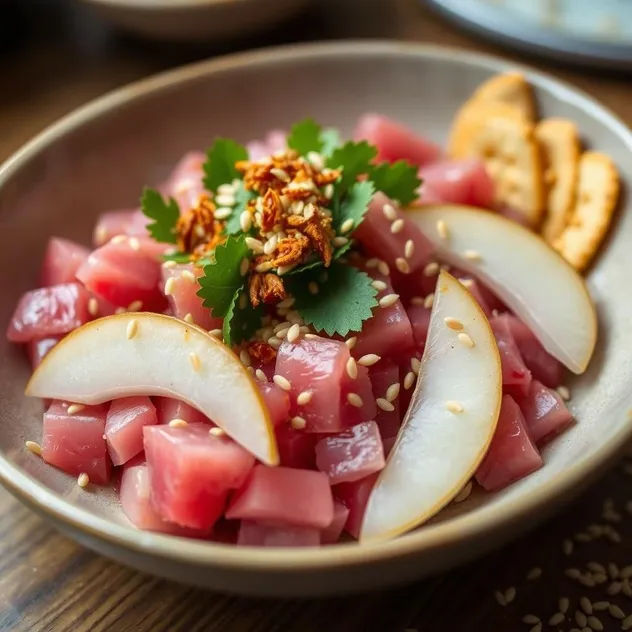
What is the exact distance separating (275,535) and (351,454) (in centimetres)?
21

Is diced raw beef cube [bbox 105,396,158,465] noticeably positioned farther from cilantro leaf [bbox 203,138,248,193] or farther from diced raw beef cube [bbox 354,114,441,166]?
diced raw beef cube [bbox 354,114,441,166]

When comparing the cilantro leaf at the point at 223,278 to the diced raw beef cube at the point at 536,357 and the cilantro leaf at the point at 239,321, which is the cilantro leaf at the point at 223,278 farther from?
the diced raw beef cube at the point at 536,357

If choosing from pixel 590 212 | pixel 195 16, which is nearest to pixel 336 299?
pixel 590 212

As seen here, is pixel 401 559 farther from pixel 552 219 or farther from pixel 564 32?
pixel 564 32

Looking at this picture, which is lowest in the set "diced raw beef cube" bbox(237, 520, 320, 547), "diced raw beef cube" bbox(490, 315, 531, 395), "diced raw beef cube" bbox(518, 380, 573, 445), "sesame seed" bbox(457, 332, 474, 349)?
"diced raw beef cube" bbox(237, 520, 320, 547)

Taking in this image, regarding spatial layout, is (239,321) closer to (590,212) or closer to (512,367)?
(512,367)

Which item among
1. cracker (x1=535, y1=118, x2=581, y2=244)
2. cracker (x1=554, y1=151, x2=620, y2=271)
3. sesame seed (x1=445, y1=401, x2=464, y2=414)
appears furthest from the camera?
cracker (x1=535, y1=118, x2=581, y2=244)

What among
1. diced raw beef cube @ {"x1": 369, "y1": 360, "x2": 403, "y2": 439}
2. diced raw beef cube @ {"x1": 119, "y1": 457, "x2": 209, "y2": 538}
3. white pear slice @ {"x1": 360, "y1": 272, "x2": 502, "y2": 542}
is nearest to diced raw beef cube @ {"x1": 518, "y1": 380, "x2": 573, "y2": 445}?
white pear slice @ {"x1": 360, "y1": 272, "x2": 502, "y2": 542}

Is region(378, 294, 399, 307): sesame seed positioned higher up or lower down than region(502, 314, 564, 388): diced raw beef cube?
higher up

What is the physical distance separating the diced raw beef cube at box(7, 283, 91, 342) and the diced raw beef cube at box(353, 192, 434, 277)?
67 cm

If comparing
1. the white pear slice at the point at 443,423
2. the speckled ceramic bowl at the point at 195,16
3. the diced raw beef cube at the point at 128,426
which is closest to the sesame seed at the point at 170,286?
the diced raw beef cube at the point at 128,426

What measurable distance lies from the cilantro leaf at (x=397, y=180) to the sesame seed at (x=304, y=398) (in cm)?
59

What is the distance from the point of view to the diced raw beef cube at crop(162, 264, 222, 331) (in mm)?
1668

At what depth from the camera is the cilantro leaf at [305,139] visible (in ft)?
6.63
